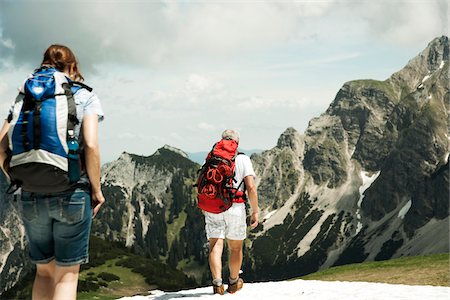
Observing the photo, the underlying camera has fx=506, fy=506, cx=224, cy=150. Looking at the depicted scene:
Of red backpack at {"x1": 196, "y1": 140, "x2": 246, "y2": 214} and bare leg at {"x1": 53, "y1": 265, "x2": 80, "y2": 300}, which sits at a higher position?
red backpack at {"x1": 196, "y1": 140, "x2": 246, "y2": 214}

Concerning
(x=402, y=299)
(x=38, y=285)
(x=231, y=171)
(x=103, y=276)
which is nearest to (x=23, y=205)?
(x=38, y=285)

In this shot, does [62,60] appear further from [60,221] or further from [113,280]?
[113,280]

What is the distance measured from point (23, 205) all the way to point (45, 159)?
768mm

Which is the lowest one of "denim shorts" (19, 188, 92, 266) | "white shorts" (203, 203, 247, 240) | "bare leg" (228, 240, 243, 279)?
"bare leg" (228, 240, 243, 279)

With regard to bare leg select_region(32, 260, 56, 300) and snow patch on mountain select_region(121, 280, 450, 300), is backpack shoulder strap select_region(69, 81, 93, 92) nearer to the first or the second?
bare leg select_region(32, 260, 56, 300)

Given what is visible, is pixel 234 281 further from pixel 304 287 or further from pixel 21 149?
pixel 21 149

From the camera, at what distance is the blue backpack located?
6.48 meters

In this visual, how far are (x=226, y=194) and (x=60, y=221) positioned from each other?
24.1 feet

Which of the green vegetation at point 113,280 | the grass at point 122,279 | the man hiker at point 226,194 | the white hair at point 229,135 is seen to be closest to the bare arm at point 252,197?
the man hiker at point 226,194

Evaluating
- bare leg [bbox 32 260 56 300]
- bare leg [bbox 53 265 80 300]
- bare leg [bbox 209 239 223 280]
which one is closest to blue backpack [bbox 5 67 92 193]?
bare leg [bbox 53 265 80 300]

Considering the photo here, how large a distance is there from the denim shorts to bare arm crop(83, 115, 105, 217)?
138 millimetres

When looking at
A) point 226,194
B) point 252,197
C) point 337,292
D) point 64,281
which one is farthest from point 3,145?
point 337,292

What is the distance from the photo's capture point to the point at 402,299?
13.2 m

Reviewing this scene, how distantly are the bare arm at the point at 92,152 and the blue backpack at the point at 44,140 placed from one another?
0.46 feet
